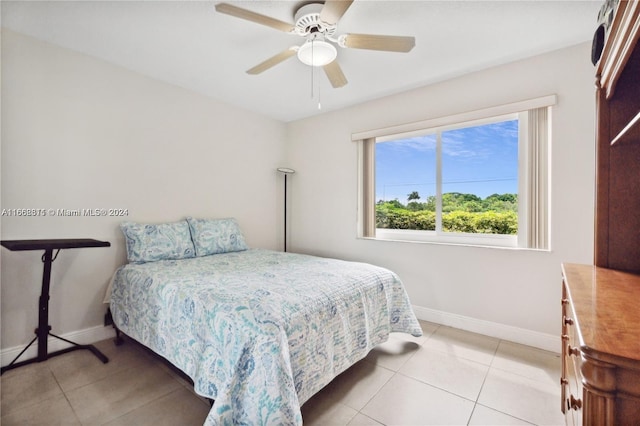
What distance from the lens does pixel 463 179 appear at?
9.43 ft

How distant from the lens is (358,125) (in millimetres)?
3469

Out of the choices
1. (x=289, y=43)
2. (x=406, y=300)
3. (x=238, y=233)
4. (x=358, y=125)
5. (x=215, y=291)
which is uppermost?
(x=289, y=43)

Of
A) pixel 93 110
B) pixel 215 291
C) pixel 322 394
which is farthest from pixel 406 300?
pixel 93 110

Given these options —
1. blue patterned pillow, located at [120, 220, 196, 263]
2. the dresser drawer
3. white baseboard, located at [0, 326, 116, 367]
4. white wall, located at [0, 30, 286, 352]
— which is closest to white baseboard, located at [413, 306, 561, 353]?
the dresser drawer

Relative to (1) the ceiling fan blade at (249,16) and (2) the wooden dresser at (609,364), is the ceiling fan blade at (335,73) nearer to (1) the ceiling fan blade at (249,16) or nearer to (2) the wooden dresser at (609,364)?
(1) the ceiling fan blade at (249,16)

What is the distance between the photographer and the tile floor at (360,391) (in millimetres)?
1562

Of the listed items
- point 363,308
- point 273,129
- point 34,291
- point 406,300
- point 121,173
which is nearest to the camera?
point 363,308

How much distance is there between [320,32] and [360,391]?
7.58ft

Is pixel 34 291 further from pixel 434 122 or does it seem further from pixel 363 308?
pixel 434 122

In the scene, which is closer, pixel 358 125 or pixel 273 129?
pixel 358 125

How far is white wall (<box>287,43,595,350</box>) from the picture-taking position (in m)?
2.21

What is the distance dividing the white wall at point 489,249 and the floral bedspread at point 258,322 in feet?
2.41

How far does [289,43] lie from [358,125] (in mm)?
1443

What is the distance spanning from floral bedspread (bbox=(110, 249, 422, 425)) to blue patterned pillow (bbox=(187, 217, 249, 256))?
38cm
